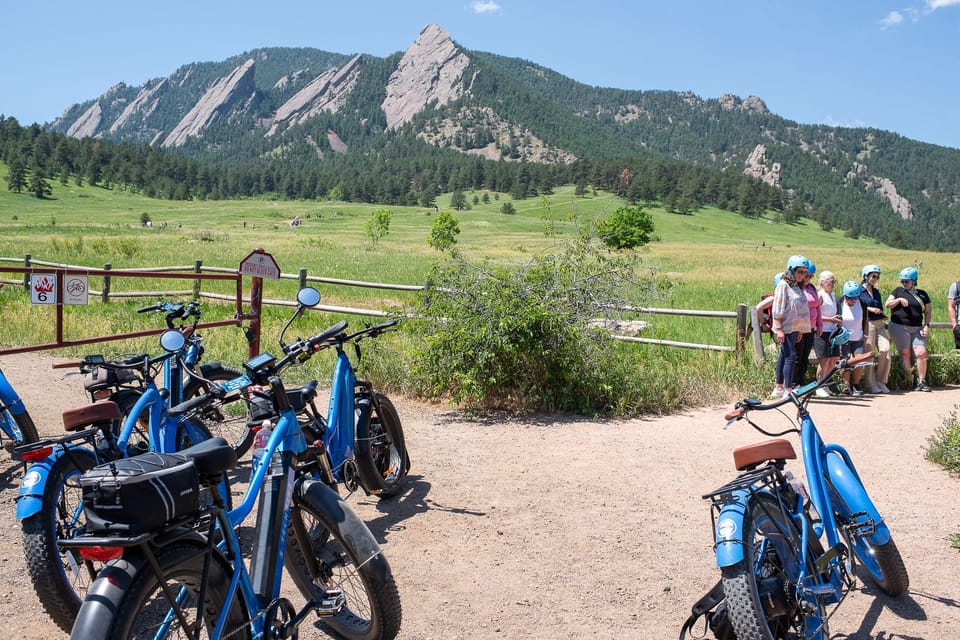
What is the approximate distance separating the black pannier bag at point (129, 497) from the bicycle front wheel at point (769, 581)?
1.95 m

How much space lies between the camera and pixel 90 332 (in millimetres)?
11445

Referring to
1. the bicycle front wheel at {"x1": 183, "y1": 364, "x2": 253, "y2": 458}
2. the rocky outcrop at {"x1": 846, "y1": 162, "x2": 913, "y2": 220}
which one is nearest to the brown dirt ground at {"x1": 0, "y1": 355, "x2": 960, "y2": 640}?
the bicycle front wheel at {"x1": 183, "y1": 364, "x2": 253, "y2": 458}

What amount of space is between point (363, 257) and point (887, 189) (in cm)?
19097

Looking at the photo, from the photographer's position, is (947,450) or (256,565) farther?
(947,450)

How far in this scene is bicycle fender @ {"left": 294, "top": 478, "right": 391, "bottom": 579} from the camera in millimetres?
2879

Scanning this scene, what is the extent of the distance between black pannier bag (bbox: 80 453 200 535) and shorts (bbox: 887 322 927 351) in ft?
30.4

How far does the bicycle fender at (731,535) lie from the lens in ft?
8.88

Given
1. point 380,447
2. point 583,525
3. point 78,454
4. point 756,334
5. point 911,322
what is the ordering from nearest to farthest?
point 78,454 < point 583,525 < point 380,447 < point 911,322 < point 756,334

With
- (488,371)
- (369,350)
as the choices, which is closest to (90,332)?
(369,350)

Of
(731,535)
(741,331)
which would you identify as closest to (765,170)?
(741,331)

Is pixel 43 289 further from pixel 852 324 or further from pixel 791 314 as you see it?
pixel 852 324

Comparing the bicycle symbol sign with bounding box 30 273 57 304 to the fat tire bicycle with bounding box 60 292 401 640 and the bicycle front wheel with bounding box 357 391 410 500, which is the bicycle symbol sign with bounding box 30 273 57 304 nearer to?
the bicycle front wheel with bounding box 357 391 410 500

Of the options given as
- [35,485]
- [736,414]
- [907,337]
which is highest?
[736,414]

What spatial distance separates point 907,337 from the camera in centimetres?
909
